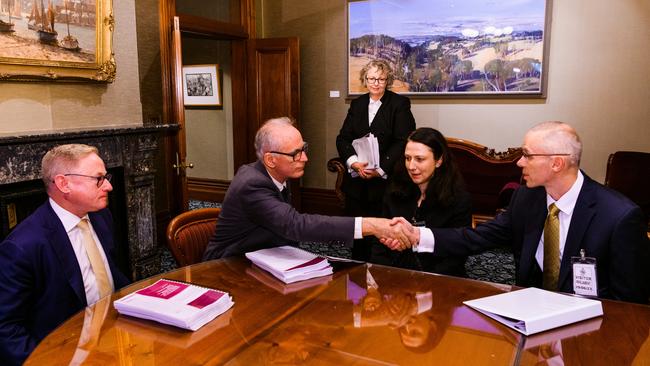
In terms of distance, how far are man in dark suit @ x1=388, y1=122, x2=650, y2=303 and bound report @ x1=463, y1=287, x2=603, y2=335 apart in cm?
33

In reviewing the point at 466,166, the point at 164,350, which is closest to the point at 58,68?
the point at 164,350

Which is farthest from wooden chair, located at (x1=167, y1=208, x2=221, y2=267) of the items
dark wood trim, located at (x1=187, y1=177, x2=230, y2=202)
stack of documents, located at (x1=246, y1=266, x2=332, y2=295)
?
dark wood trim, located at (x1=187, y1=177, x2=230, y2=202)

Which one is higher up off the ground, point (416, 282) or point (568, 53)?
point (568, 53)

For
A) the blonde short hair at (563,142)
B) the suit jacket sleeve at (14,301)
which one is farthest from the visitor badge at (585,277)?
the suit jacket sleeve at (14,301)

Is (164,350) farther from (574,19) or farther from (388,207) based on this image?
(574,19)

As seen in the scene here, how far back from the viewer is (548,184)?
2.21 m

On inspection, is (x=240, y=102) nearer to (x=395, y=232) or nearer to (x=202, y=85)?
(x=202, y=85)

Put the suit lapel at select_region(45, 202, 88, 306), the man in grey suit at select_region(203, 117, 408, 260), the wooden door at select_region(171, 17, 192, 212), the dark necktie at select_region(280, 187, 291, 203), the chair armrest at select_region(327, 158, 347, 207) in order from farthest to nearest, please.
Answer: the chair armrest at select_region(327, 158, 347, 207)
the wooden door at select_region(171, 17, 192, 212)
the dark necktie at select_region(280, 187, 291, 203)
the man in grey suit at select_region(203, 117, 408, 260)
the suit lapel at select_region(45, 202, 88, 306)

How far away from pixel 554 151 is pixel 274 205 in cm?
122

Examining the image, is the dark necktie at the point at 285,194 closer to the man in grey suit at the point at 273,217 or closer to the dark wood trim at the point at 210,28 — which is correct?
the man in grey suit at the point at 273,217

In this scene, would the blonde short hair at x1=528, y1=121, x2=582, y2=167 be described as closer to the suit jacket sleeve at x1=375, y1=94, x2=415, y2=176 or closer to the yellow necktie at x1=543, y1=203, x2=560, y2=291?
the yellow necktie at x1=543, y1=203, x2=560, y2=291

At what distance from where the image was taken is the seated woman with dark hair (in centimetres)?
282

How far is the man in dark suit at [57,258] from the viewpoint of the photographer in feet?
5.71

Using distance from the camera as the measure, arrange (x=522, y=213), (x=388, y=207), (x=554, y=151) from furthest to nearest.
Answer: (x=388, y=207) < (x=522, y=213) < (x=554, y=151)
